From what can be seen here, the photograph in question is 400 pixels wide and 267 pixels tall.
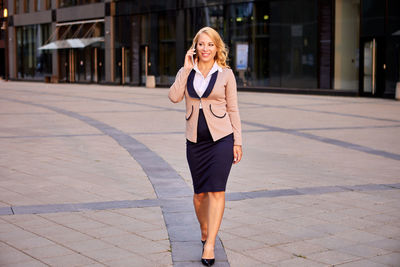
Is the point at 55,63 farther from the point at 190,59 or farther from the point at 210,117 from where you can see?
the point at 210,117

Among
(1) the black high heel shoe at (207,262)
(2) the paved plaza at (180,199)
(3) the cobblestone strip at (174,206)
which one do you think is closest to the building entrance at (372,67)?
(2) the paved plaza at (180,199)

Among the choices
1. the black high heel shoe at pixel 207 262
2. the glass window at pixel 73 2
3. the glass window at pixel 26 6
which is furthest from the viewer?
the glass window at pixel 26 6

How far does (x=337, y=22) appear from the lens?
27172 mm

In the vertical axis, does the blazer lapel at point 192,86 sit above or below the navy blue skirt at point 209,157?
above

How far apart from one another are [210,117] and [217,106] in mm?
98

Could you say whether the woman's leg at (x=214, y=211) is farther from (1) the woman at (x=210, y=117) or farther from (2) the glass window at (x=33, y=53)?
(2) the glass window at (x=33, y=53)

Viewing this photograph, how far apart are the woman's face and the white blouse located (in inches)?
3.5

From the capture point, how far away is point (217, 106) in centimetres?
463

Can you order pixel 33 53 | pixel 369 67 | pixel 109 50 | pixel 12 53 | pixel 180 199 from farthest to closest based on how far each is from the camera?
pixel 12 53 → pixel 33 53 → pixel 109 50 → pixel 369 67 → pixel 180 199

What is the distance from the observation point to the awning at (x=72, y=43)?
4384 cm

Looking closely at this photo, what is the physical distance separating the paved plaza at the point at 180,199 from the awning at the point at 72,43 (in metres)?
31.5

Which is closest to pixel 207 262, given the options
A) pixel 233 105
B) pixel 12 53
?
pixel 233 105

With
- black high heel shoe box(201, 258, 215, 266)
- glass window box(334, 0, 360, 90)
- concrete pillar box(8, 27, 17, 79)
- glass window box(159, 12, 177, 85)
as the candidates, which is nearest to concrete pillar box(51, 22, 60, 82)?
concrete pillar box(8, 27, 17, 79)

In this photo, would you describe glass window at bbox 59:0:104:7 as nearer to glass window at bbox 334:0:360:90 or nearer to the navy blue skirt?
glass window at bbox 334:0:360:90
